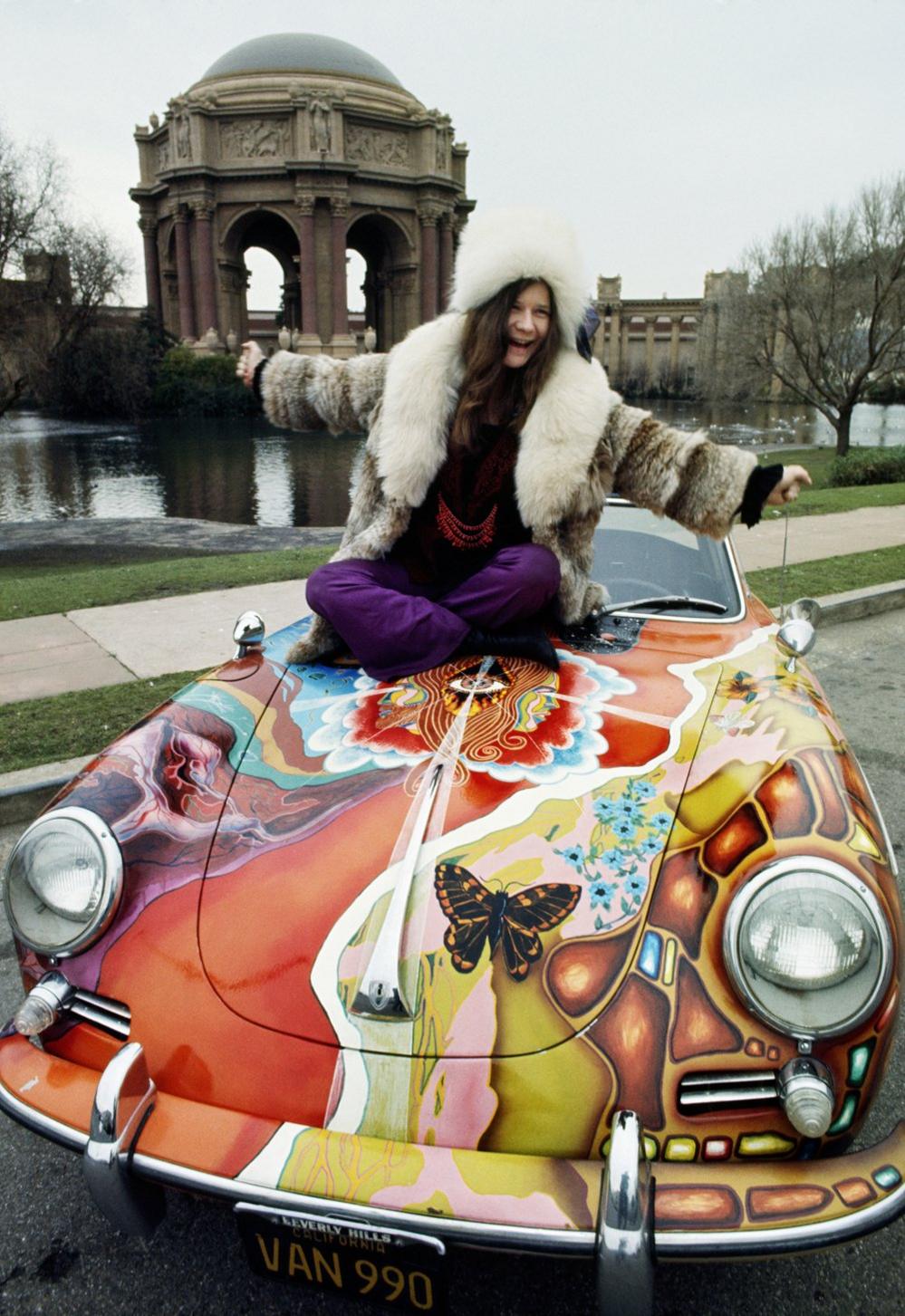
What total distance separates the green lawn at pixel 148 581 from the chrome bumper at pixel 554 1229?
559cm

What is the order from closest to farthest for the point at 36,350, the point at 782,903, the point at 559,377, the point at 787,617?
1. the point at 782,903
2. the point at 559,377
3. the point at 787,617
4. the point at 36,350

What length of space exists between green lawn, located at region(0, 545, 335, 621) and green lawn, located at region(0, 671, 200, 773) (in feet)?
7.02

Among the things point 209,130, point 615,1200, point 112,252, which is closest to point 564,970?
point 615,1200

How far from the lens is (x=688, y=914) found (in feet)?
5.72

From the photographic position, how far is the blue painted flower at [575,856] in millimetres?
1830

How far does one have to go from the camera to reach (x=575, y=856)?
72.8 inches

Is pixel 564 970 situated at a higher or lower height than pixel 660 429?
lower

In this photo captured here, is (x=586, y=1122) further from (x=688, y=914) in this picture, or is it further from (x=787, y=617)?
(x=787, y=617)

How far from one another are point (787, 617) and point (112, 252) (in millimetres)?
37337

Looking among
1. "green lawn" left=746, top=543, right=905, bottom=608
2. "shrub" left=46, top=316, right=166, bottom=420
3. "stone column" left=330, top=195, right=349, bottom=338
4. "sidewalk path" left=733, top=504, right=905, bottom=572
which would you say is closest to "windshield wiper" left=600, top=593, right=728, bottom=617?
"green lawn" left=746, top=543, right=905, bottom=608

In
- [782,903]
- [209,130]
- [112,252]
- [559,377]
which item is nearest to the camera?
[782,903]

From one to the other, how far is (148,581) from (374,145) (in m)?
57.1

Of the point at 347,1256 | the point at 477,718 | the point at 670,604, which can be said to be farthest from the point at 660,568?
the point at 347,1256

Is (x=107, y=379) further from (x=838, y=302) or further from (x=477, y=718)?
(x=477, y=718)
